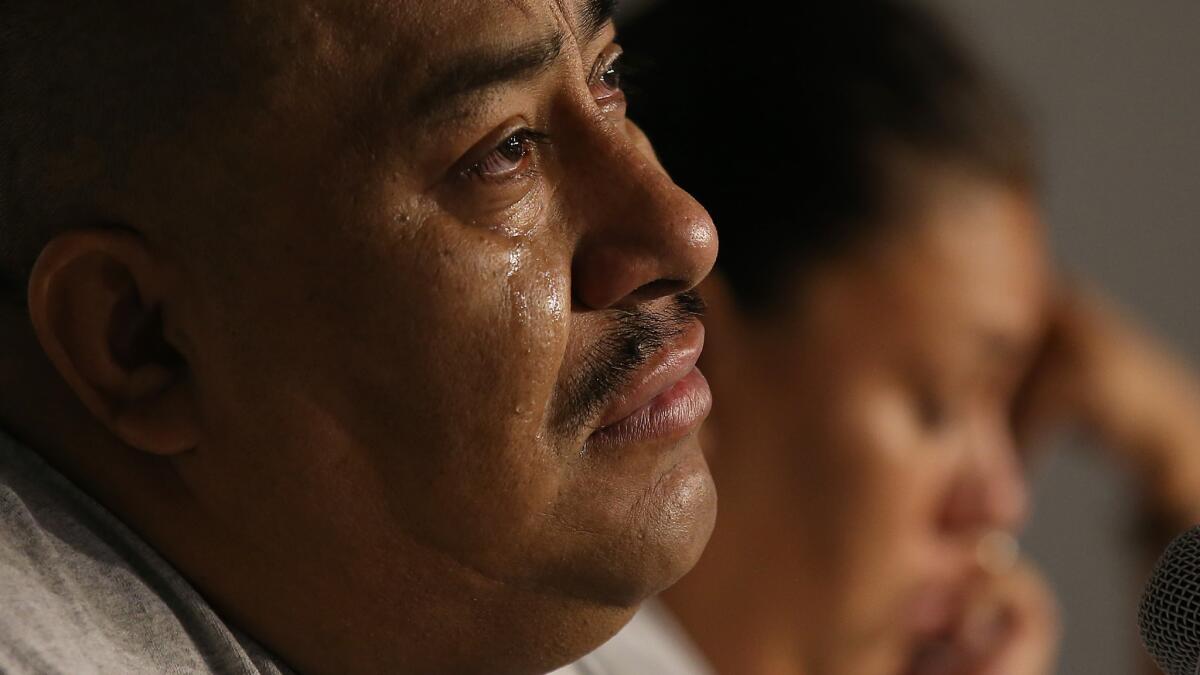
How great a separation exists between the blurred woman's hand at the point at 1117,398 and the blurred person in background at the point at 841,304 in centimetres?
13

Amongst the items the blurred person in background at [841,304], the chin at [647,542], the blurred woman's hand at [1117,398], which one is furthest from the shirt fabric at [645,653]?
the blurred woman's hand at [1117,398]

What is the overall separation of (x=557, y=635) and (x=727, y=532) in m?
0.62

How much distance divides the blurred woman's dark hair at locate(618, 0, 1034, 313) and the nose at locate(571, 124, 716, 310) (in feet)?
1.82

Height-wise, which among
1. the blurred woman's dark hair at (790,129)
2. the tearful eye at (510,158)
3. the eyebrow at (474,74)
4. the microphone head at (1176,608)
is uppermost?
the eyebrow at (474,74)

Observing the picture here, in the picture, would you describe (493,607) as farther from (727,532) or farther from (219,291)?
(727,532)

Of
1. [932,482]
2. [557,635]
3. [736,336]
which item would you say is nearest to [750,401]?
[736,336]

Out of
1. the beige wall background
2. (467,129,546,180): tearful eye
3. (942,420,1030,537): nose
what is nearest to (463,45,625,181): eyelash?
(467,129,546,180): tearful eye

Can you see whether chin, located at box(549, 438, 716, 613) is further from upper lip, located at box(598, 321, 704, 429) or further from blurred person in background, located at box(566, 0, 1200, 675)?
blurred person in background, located at box(566, 0, 1200, 675)

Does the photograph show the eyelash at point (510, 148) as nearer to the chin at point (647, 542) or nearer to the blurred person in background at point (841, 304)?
the chin at point (647, 542)

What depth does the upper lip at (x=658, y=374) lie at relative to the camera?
2.17ft

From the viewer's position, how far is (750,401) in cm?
127

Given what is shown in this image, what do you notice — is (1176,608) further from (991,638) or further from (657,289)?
(991,638)

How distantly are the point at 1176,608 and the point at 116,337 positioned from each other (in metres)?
0.42

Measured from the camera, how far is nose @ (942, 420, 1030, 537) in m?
1.31
